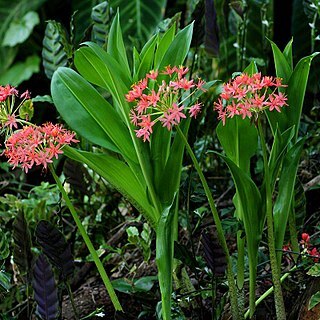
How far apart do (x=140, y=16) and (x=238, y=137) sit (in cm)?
166

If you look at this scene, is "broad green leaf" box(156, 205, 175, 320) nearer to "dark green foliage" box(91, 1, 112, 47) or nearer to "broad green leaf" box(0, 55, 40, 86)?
"dark green foliage" box(91, 1, 112, 47)

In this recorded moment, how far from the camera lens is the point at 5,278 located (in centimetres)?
90

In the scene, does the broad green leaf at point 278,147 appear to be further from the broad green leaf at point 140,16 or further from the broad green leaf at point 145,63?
the broad green leaf at point 140,16

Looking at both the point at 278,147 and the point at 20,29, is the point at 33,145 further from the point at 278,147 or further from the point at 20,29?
the point at 20,29

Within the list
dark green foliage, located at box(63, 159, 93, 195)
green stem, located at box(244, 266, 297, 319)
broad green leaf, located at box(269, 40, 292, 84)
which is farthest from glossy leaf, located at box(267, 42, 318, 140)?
dark green foliage, located at box(63, 159, 93, 195)

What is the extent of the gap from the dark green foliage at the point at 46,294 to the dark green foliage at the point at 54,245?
30mm

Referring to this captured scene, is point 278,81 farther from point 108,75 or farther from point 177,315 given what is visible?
point 177,315

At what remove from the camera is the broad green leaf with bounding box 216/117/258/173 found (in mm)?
869

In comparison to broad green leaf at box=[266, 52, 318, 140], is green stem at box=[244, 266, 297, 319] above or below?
below

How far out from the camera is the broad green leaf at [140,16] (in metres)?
2.43

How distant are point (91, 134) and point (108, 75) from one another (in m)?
0.08

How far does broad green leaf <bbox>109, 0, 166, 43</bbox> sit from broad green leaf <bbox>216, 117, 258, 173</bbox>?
5.21 feet

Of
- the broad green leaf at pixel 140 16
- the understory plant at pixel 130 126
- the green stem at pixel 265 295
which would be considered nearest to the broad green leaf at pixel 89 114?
the understory plant at pixel 130 126

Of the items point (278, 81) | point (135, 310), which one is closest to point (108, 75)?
point (278, 81)
